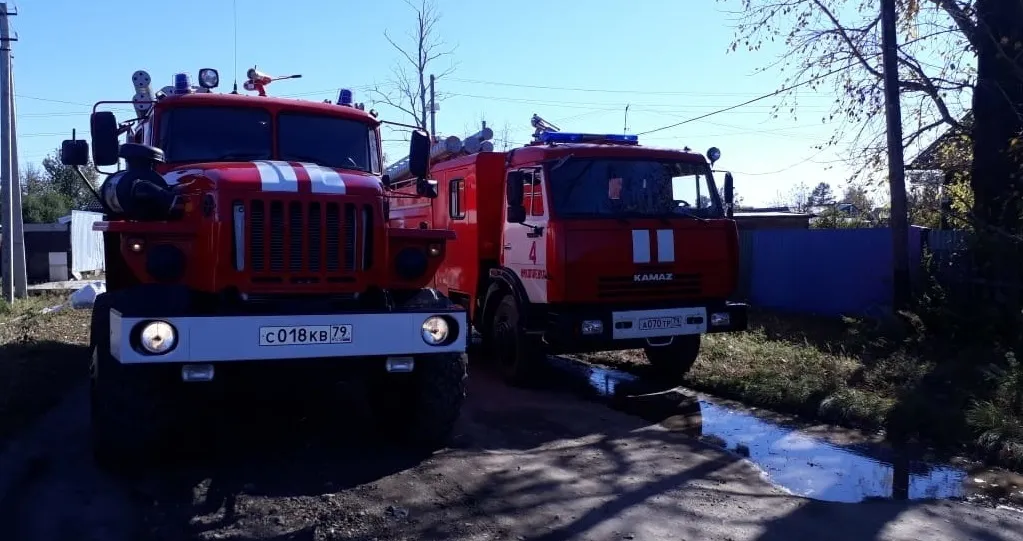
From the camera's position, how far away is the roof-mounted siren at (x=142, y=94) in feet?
22.6

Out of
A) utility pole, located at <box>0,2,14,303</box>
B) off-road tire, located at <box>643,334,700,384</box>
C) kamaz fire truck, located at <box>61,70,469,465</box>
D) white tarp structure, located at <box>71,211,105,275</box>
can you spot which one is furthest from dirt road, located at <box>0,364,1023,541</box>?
white tarp structure, located at <box>71,211,105,275</box>

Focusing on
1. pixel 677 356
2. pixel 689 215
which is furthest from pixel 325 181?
pixel 677 356

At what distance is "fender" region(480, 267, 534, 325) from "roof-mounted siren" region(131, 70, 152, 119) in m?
4.00

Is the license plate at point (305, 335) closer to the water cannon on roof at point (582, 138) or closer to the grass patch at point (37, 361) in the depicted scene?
the grass patch at point (37, 361)

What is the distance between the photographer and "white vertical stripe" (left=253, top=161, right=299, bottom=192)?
5.55 metres

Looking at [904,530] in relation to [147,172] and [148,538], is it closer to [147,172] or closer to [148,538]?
[148,538]

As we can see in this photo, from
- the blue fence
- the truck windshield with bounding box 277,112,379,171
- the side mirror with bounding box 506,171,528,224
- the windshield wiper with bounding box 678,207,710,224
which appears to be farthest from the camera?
the blue fence

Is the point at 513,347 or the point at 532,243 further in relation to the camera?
the point at 513,347

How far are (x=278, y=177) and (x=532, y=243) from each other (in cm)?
380

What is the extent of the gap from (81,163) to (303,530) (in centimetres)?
350

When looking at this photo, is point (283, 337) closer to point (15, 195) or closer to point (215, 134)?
point (215, 134)

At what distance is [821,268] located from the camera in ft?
51.2

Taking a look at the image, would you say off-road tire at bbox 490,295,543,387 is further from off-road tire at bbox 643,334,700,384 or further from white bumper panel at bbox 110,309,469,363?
white bumper panel at bbox 110,309,469,363

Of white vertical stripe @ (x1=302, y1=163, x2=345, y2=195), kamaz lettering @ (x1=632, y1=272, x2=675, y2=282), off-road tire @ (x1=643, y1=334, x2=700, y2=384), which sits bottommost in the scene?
off-road tire @ (x1=643, y1=334, x2=700, y2=384)
